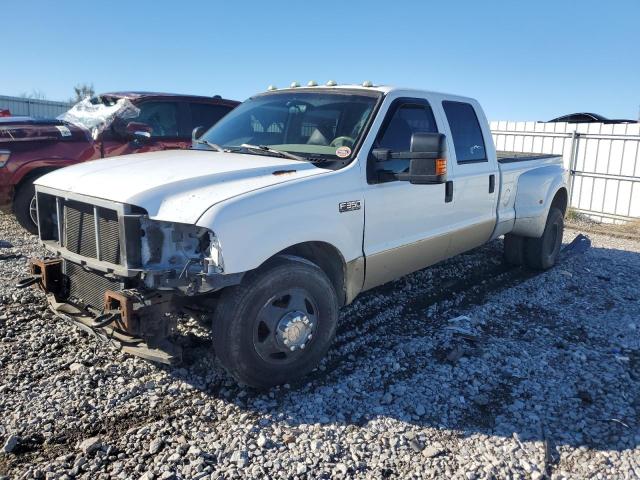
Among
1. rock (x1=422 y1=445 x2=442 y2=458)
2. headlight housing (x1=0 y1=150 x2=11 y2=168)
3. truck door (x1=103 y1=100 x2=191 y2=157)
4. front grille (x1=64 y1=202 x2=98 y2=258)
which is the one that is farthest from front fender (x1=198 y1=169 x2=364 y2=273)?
headlight housing (x1=0 y1=150 x2=11 y2=168)

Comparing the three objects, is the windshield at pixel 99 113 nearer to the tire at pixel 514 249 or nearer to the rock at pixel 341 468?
the tire at pixel 514 249

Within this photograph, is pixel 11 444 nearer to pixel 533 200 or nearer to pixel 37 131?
pixel 37 131

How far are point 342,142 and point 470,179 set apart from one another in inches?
67.2

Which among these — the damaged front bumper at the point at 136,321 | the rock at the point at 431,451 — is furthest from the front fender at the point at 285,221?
the rock at the point at 431,451

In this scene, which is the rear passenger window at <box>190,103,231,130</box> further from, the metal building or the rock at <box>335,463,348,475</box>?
the metal building

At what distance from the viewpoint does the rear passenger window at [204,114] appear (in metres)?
8.53

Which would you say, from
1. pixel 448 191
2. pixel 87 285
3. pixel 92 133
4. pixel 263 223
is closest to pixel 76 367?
pixel 87 285

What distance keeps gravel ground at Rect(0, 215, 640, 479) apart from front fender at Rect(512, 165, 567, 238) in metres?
1.55

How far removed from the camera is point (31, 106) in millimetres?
20812

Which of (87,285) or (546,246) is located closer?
(87,285)

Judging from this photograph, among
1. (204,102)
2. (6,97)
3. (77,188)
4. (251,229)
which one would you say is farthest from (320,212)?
(6,97)

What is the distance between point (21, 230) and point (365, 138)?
236 inches

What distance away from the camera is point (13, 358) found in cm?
395

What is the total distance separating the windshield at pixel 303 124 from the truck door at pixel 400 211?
23 centimetres
